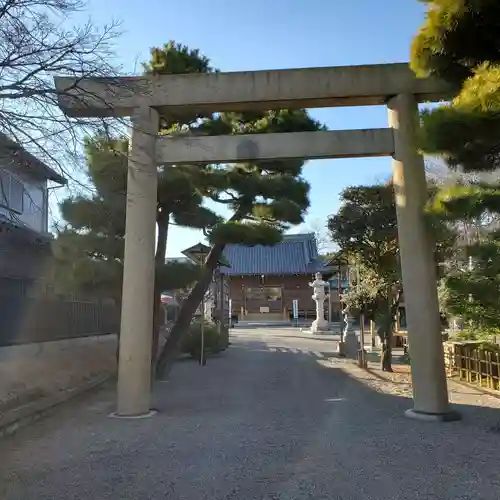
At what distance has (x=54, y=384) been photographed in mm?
9320

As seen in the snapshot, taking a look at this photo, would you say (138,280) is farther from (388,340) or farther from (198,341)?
(198,341)

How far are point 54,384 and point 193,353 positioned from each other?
24.5 ft

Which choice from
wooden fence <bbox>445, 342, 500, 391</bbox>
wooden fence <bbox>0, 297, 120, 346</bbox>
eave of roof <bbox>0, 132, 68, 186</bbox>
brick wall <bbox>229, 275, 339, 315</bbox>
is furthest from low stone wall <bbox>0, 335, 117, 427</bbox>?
brick wall <bbox>229, 275, 339, 315</bbox>

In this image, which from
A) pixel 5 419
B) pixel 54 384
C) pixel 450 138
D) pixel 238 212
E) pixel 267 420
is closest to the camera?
pixel 450 138

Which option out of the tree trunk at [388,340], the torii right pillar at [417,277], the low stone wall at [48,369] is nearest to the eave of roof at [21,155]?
the low stone wall at [48,369]

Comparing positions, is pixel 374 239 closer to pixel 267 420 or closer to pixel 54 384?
pixel 267 420

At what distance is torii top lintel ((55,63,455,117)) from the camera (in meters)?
7.44

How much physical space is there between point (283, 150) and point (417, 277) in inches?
98.7

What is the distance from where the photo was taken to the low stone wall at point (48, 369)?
26.3 ft

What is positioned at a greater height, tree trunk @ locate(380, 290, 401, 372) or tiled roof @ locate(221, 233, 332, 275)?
tiled roof @ locate(221, 233, 332, 275)

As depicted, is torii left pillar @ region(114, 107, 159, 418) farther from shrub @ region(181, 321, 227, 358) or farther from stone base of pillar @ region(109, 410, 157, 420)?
shrub @ region(181, 321, 227, 358)

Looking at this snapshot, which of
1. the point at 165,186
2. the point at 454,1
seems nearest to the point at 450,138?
the point at 454,1

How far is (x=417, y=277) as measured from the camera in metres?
7.11

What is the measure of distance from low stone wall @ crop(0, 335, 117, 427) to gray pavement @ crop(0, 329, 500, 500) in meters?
0.57
